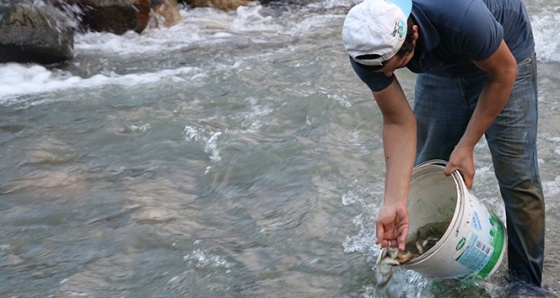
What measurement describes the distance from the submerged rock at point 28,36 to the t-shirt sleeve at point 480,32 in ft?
17.3

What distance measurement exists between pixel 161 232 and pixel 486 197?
1.75 metres

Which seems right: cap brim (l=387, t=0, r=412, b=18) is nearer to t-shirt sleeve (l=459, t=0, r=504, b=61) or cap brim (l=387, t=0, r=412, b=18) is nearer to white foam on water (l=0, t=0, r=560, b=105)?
t-shirt sleeve (l=459, t=0, r=504, b=61)

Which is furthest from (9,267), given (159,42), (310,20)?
(310,20)

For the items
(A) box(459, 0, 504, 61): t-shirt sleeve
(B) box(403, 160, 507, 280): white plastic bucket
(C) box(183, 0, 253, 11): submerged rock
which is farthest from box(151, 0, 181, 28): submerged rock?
(A) box(459, 0, 504, 61): t-shirt sleeve

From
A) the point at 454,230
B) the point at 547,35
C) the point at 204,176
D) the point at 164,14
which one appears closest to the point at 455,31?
the point at 454,230

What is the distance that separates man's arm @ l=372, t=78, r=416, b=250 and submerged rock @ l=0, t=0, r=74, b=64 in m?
4.94

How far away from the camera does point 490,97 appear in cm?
262

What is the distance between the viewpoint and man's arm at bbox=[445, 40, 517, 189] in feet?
8.38

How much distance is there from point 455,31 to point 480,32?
0.08m

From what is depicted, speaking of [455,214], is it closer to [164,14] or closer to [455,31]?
[455,31]

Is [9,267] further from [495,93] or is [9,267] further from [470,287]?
[495,93]

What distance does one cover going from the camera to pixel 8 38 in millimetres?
6832

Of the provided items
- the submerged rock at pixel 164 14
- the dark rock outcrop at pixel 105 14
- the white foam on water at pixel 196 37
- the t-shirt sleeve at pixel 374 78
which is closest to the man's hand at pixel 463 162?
the t-shirt sleeve at pixel 374 78

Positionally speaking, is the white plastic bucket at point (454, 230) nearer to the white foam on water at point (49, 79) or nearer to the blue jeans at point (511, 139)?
the blue jeans at point (511, 139)
